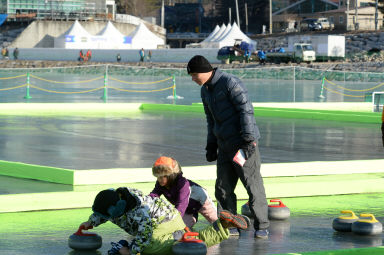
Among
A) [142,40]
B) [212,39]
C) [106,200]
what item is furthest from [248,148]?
[142,40]

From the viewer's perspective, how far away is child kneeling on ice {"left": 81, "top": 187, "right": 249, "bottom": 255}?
21.0ft

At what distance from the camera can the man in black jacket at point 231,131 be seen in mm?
7012

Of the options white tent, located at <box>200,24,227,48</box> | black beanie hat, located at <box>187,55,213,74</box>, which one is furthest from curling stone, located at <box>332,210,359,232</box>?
white tent, located at <box>200,24,227,48</box>

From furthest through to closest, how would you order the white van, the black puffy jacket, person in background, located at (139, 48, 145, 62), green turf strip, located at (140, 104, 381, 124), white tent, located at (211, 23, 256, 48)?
the white van < white tent, located at (211, 23, 256, 48) < person in background, located at (139, 48, 145, 62) < green turf strip, located at (140, 104, 381, 124) < the black puffy jacket

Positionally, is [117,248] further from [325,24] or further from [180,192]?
[325,24]

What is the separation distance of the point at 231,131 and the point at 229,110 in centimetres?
18

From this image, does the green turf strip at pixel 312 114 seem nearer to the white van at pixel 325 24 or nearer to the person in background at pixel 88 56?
the person in background at pixel 88 56

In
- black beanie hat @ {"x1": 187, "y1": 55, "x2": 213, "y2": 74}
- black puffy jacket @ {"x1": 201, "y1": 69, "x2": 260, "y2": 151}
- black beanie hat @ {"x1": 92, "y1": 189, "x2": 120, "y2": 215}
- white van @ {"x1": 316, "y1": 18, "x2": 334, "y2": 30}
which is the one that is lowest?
black beanie hat @ {"x1": 92, "y1": 189, "x2": 120, "y2": 215}

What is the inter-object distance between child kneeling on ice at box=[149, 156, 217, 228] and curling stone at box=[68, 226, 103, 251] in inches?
24.6

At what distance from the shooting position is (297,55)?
205ft

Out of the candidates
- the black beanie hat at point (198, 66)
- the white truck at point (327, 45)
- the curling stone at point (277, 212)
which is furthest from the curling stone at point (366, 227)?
the white truck at point (327, 45)

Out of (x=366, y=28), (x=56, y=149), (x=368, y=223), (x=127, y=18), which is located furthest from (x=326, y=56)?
(x=368, y=223)

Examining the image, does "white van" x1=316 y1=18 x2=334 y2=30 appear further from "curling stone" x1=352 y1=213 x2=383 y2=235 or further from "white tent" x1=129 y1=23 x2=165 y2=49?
"curling stone" x1=352 y1=213 x2=383 y2=235

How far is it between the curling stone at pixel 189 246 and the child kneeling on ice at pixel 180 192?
1.79 feet
